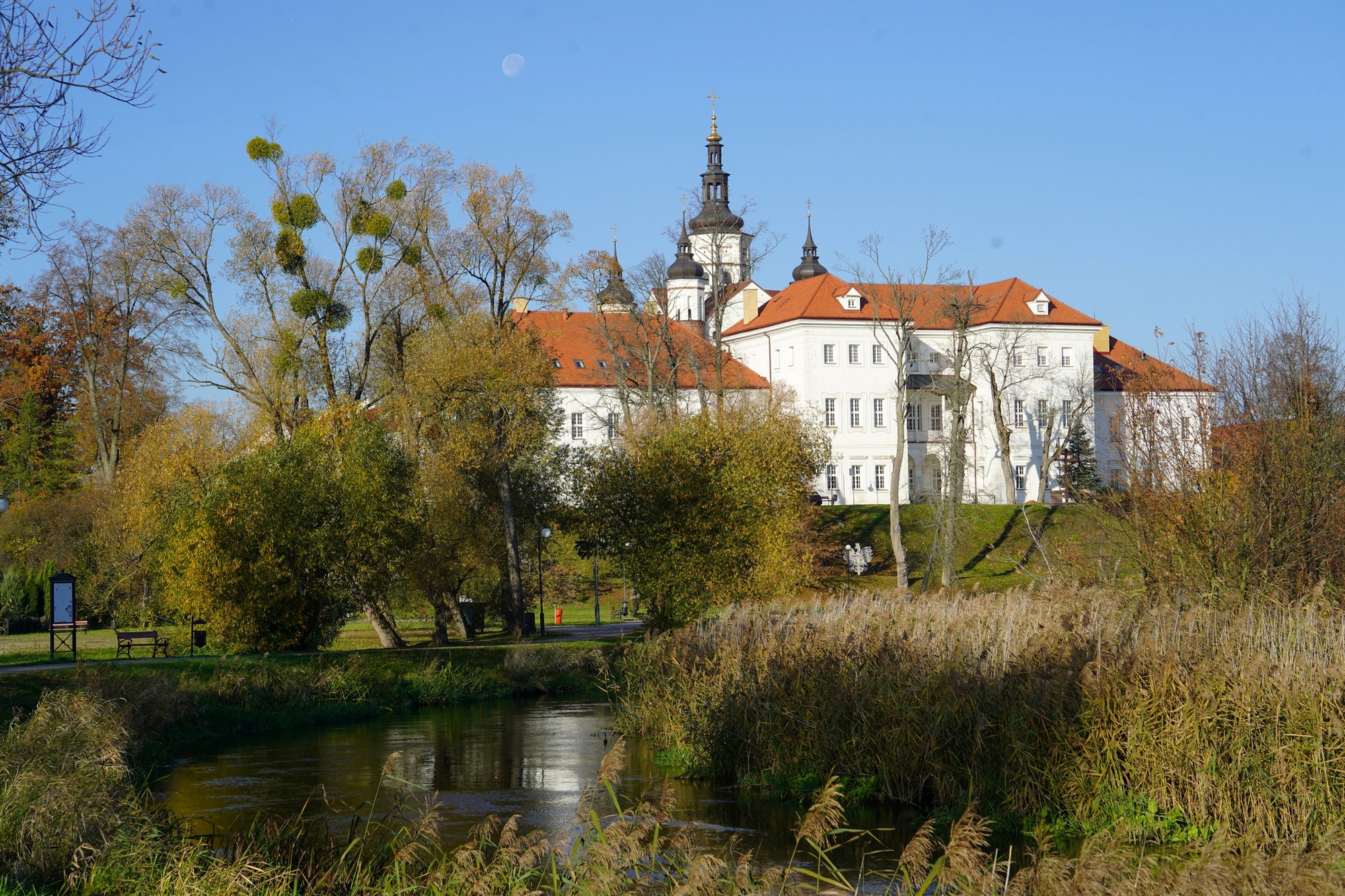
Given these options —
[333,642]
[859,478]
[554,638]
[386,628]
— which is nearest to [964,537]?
[859,478]

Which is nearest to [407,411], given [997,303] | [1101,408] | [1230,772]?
[1230,772]

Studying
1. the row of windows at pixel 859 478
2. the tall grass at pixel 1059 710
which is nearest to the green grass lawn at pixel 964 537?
the row of windows at pixel 859 478

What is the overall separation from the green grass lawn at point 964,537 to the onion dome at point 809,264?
3951 centimetres

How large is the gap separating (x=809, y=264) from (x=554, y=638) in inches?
2640

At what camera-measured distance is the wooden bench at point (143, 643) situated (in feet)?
94.0

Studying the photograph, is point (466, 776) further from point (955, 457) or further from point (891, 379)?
point (891, 379)

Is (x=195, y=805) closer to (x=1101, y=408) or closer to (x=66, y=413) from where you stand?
(x=66, y=413)

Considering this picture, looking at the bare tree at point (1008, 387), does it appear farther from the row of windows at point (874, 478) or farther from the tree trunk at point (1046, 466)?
the row of windows at point (874, 478)

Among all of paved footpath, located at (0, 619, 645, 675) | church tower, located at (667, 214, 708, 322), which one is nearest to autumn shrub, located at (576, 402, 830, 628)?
paved footpath, located at (0, 619, 645, 675)

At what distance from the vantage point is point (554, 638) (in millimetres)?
36312

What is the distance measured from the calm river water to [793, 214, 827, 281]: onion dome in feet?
251

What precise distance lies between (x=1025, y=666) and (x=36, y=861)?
9.28 metres

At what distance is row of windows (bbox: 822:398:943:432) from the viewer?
7419 centimetres

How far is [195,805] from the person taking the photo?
50.8 ft
